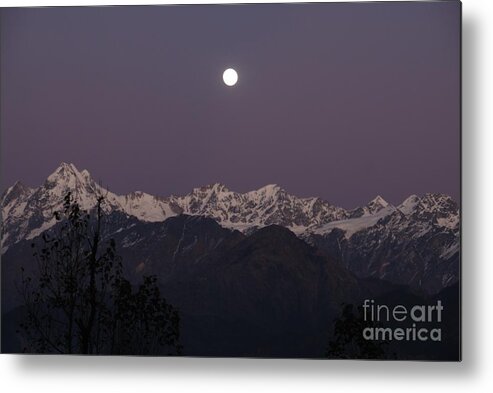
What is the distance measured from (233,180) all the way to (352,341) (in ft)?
2.49

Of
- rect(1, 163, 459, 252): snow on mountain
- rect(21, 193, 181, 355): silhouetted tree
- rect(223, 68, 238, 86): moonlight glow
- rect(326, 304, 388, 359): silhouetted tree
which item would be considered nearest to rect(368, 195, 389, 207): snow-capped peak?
rect(1, 163, 459, 252): snow on mountain

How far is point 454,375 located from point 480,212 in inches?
24.5

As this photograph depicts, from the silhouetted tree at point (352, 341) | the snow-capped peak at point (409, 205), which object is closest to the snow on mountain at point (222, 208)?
the snow-capped peak at point (409, 205)

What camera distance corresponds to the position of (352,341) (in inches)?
163

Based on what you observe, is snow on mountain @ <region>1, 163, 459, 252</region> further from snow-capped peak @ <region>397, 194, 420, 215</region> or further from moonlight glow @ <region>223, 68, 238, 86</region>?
moonlight glow @ <region>223, 68, 238, 86</region>

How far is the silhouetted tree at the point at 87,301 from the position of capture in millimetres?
4254

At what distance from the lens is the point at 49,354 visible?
169 inches

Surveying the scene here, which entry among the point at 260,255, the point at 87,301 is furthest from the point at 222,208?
the point at 87,301

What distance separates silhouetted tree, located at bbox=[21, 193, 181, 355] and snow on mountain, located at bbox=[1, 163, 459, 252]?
6 cm

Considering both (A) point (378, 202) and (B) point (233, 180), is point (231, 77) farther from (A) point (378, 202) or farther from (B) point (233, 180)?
(A) point (378, 202)

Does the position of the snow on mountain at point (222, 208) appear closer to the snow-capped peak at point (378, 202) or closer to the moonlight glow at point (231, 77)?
the snow-capped peak at point (378, 202)

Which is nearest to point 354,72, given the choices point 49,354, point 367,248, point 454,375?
point 367,248

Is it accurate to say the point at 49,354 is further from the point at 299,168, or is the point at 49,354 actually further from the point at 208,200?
the point at 299,168

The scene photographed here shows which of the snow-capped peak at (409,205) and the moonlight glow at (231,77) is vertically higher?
the moonlight glow at (231,77)
